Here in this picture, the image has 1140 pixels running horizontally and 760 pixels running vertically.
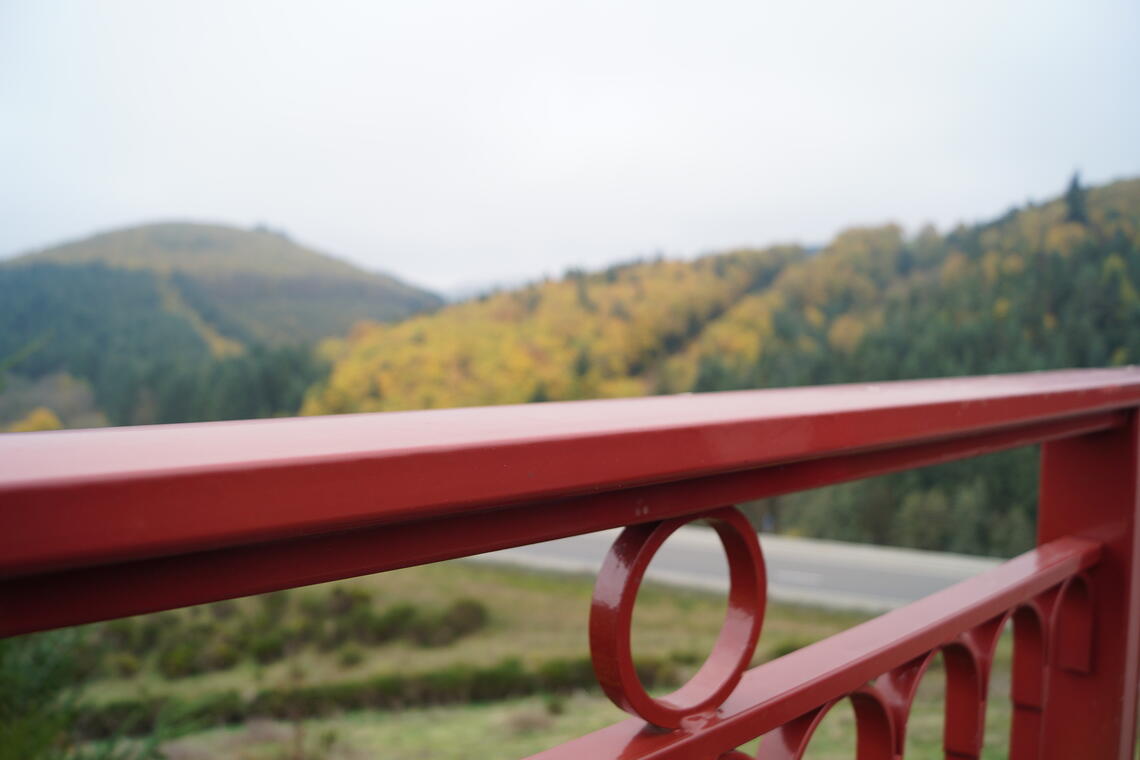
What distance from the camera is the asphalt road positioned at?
1756cm

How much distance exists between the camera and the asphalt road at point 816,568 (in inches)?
691

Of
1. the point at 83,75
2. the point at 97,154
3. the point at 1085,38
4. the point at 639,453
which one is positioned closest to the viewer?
the point at 639,453

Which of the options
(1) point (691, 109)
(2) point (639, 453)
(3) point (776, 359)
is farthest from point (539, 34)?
(2) point (639, 453)

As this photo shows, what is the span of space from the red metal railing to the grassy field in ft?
20.4

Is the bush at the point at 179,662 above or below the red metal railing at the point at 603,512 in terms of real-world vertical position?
below

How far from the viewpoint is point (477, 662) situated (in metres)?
16.1

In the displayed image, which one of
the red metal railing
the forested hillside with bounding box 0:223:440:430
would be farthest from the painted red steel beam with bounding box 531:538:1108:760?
the forested hillside with bounding box 0:223:440:430

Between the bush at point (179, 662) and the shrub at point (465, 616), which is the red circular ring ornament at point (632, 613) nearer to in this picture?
the shrub at point (465, 616)

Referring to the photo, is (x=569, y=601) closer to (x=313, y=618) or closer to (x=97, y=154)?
(x=313, y=618)

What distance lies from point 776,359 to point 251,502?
38.8 metres

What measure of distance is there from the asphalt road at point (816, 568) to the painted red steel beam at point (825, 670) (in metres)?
16.0

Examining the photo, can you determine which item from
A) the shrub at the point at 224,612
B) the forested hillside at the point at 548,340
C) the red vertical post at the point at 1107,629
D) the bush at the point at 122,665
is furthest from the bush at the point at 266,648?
the red vertical post at the point at 1107,629

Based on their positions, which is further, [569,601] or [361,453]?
[569,601]

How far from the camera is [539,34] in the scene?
206 ft
